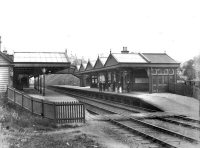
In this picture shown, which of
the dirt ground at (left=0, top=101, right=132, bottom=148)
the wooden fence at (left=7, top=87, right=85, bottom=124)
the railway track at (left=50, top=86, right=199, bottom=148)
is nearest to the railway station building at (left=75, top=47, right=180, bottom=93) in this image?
the railway track at (left=50, top=86, right=199, bottom=148)

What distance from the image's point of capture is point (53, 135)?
9500 mm

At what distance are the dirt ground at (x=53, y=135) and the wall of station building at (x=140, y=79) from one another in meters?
13.2

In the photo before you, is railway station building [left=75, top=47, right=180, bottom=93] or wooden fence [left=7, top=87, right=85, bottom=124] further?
railway station building [left=75, top=47, right=180, bottom=93]

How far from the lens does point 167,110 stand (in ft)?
54.3

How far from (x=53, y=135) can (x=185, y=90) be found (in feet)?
49.1

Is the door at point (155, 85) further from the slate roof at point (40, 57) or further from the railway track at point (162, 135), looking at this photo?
the railway track at point (162, 135)

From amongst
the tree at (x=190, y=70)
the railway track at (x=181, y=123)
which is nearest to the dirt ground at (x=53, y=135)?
A: the railway track at (x=181, y=123)

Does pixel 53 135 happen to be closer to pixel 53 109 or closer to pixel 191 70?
pixel 53 109

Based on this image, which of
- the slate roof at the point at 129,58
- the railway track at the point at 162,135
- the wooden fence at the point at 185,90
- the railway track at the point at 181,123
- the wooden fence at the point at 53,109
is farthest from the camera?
the slate roof at the point at 129,58

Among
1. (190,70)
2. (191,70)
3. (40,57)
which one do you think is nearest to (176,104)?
(40,57)

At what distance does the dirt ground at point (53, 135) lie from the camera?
26.7 ft

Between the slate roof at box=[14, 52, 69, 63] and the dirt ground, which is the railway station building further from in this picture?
the dirt ground

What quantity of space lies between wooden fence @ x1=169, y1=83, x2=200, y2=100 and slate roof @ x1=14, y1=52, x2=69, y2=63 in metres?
9.57

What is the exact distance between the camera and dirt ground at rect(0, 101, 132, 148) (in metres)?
8.13
